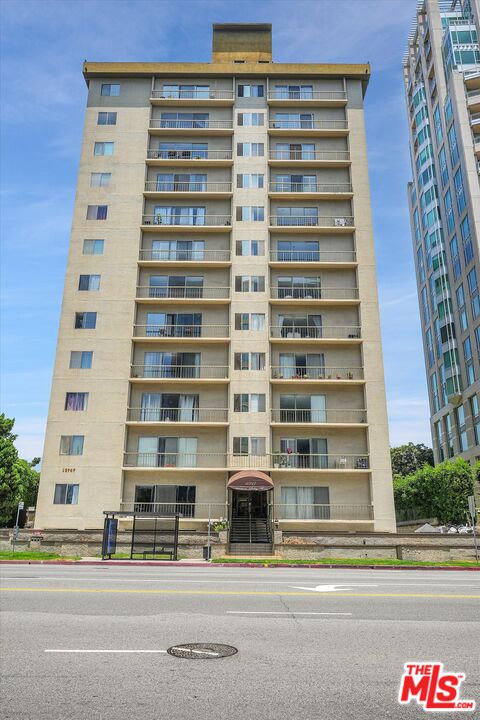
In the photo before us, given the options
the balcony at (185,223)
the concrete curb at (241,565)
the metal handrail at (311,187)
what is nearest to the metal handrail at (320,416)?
the concrete curb at (241,565)

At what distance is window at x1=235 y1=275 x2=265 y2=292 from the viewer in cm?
3975

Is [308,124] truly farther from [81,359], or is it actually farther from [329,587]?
[329,587]

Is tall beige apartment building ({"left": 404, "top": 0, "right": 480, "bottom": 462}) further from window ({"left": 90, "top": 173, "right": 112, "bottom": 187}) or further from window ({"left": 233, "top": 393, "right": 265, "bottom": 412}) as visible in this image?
window ({"left": 90, "top": 173, "right": 112, "bottom": 187})

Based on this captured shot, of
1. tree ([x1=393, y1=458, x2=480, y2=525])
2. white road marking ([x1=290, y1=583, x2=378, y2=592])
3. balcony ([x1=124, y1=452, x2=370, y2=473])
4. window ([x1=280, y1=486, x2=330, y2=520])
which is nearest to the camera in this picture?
white road marking ([x1=290, y1=583, x2=378, y2=592])

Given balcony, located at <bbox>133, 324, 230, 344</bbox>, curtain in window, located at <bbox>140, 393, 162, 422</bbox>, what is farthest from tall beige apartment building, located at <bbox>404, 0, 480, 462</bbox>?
curtain in window, located at <bbox>140, 393, 162, 422</bbox>

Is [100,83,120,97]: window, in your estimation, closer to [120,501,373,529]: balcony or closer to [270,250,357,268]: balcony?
[270,250,357,268]: balcony

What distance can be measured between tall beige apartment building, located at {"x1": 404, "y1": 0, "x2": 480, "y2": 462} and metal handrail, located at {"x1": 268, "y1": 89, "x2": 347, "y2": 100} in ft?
64.3

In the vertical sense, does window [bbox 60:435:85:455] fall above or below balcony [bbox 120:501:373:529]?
above

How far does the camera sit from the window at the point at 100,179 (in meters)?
42.5

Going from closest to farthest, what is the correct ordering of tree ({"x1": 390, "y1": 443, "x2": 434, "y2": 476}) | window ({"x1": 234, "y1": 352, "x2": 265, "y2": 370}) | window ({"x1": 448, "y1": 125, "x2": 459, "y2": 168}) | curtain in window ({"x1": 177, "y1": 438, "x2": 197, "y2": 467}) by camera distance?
curtain in window ({"x1": 177, "y1": 438, "x2": 197, "y2": 467}) → window ({"x1": 234, "y1": 352, "x2": 265, "y2": 370}) → window ({"x1": 448, "y1": 125, "x2": 459, "y2": 168}) → tree ({"x1": 390, "y1": 443, "x2": 434, "y2": 476})


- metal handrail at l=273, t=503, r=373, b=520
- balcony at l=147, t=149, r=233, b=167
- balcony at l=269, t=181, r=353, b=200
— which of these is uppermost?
balcony at l=147, t=149, r=233, b=167

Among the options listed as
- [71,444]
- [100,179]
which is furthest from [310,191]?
[71,444]

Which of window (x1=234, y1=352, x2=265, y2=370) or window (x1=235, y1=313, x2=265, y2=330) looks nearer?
window (x1=234, y1=352, x2=265, y2=370)

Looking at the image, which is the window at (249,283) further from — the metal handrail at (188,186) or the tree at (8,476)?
the tree at (8,476)
